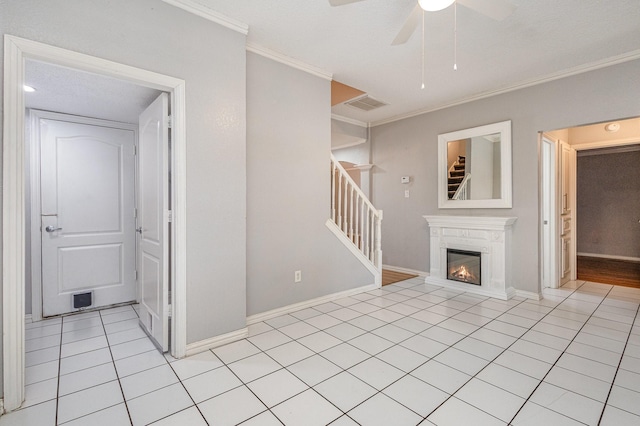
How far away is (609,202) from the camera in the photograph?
6938mm

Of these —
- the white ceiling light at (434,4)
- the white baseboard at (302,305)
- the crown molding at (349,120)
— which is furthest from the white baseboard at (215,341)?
the crown molding at (349,120)

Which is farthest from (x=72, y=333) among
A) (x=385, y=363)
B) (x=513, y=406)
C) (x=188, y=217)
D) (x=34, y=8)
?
(x=513, y=406)

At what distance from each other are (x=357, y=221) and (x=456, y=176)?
178 cm

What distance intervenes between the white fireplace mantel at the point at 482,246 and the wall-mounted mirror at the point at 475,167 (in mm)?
332

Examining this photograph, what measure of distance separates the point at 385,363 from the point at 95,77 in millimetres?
3252

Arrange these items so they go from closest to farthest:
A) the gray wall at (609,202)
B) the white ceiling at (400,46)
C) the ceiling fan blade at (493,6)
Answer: the ceiling fan blade at (493,6), the white ceiling at (400,46), the gray wall at (609,202)

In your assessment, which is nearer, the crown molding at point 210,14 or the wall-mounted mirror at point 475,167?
the crown molding at point 210,14

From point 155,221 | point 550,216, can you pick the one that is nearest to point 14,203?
point 155,221

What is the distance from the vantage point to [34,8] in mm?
1819

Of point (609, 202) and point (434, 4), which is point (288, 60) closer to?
point (434, 4)

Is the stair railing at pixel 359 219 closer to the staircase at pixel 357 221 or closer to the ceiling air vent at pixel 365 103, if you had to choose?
the staircase at pixel 357 221

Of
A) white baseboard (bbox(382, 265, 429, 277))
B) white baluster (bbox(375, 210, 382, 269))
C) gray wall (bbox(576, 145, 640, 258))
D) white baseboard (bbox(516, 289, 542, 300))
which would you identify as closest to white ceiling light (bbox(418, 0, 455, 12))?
white baluster (bbox(375, 210, 382, 269))

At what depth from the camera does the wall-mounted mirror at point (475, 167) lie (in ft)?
13.7

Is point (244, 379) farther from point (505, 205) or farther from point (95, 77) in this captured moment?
point (505, 205)
